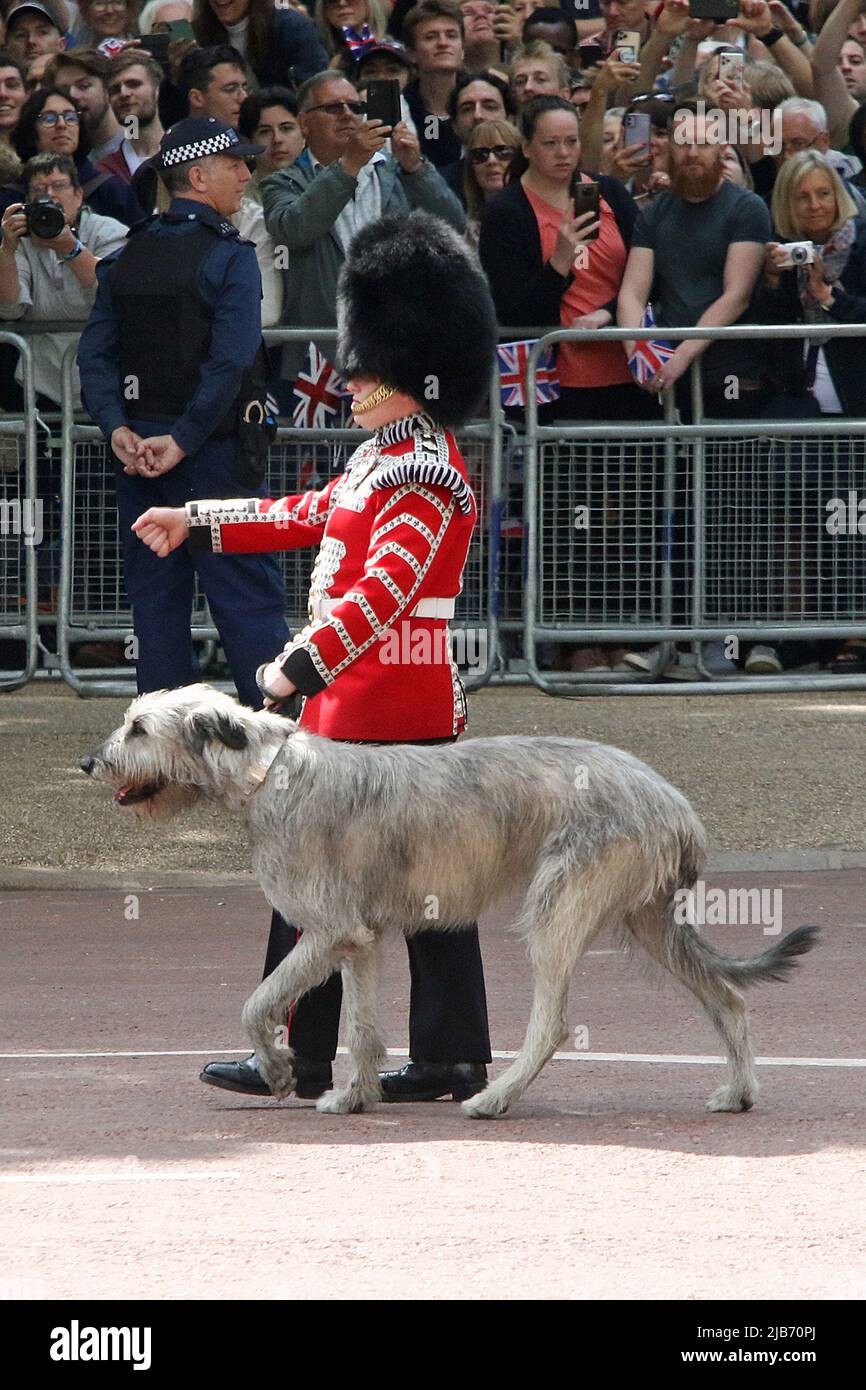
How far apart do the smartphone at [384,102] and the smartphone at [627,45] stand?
6.23ft

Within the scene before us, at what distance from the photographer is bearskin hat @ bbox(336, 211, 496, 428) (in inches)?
244

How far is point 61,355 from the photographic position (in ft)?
37.9

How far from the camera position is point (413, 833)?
19.6 feet

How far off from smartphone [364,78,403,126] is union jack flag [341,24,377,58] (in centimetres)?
200

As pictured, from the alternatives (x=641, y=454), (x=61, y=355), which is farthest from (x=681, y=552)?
(x=61, y=355)

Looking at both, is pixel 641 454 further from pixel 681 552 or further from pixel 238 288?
pixel 238 288

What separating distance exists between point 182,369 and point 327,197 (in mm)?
2440

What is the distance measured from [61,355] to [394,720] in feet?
19.5

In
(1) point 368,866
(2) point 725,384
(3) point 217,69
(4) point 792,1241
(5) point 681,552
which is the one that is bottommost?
(4) point 792,1241

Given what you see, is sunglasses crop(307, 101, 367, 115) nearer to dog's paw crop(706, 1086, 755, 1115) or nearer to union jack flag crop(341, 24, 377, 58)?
union jack flag crop(341, 24, 377, 58)

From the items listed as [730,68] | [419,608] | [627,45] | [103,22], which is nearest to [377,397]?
[419,608]

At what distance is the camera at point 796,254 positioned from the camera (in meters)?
11.4

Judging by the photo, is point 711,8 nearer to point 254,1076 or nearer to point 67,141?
point 67,141

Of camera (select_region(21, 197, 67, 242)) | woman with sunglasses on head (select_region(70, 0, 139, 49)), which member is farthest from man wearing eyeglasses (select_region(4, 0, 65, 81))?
camera (select_region(21, 197, 67, 242))
